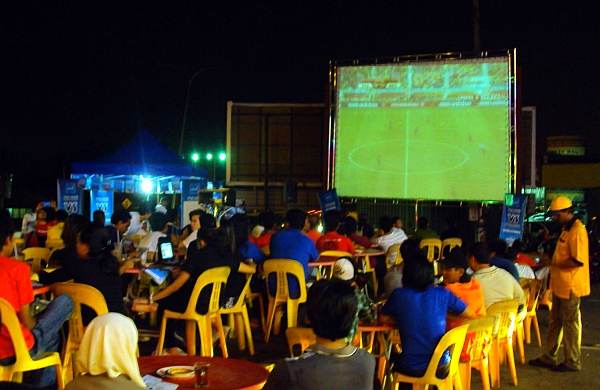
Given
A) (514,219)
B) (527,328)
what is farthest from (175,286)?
(514,219)

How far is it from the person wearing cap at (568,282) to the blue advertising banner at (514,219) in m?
5.74

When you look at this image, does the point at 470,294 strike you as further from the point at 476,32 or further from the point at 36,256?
the point at 476,32

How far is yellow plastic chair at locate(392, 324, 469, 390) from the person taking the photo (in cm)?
441

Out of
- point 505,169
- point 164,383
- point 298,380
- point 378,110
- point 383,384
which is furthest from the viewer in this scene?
point 378,110

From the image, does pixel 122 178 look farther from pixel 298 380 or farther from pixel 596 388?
pixel 298 380

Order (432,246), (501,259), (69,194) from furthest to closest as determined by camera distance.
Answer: (69,194) → (432,246) → (501,259)

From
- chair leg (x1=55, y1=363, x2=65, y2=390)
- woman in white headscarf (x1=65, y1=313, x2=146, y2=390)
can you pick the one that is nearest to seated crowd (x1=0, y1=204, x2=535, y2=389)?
woman in white headscarf (x1=65, y1=313, x2=146, y2=390)

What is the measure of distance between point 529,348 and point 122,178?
450 inches

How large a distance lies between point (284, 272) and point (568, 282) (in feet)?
8.75

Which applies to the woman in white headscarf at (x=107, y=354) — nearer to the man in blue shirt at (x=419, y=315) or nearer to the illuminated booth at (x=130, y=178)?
the man in blue shirt at (x=419, y=315)

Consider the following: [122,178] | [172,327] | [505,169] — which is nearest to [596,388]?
[172,327]

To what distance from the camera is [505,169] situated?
14227 millimetres

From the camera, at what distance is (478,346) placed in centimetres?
510

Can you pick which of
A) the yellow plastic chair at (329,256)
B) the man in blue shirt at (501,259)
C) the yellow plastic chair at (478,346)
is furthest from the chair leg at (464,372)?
the yellow plastic chair at (329,256)
